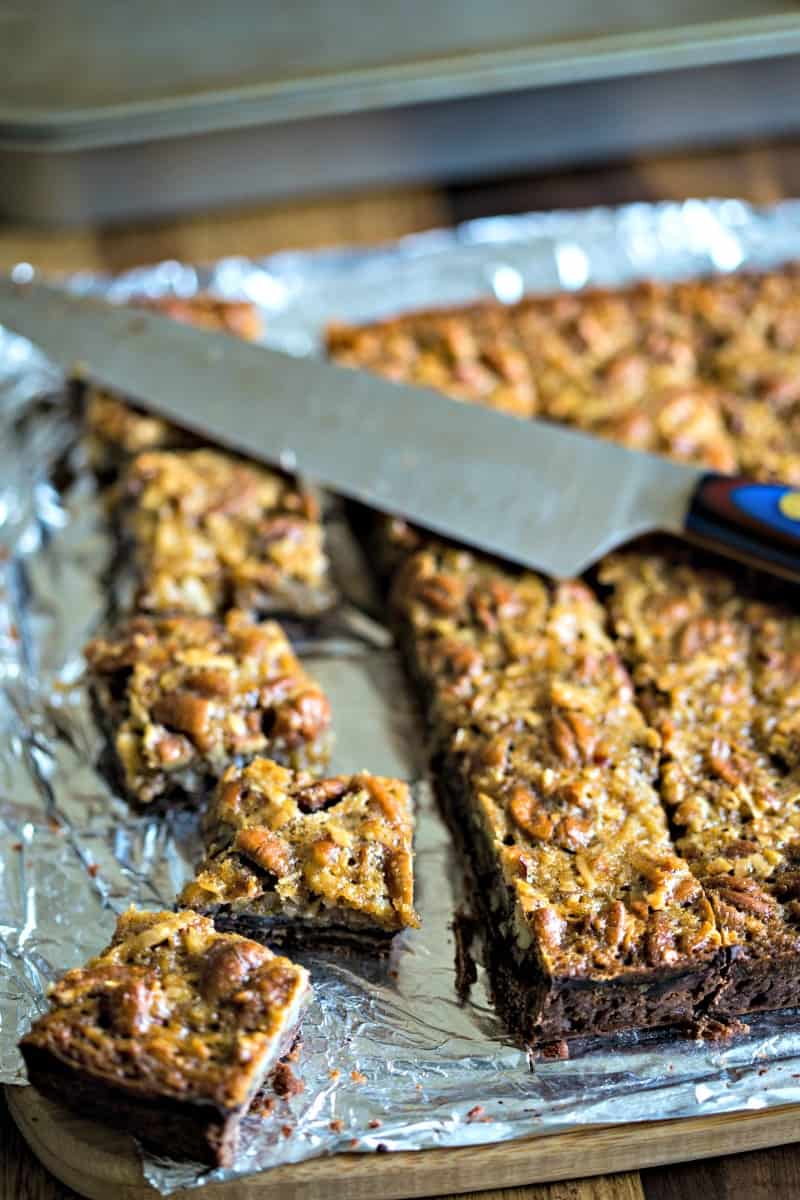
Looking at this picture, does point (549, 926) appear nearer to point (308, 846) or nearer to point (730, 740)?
point (308, 846)

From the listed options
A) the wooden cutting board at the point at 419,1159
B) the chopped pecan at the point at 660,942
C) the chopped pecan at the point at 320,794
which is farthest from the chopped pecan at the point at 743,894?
the chopped pecan at the point at 320,794

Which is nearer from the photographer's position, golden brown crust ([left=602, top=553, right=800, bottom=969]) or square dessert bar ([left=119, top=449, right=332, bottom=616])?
golden brown crust ([left=602, top=553, right=800, bottom=969])

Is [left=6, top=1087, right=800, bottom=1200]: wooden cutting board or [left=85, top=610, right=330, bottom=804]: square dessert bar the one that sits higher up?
[left=85, top=610, right=330, bottom=804]: square dessert bar

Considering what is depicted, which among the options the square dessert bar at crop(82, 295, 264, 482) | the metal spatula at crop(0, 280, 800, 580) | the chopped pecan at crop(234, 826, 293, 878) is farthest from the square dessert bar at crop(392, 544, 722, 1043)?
the square dessert bar at crop(82, 295, 264, 482)

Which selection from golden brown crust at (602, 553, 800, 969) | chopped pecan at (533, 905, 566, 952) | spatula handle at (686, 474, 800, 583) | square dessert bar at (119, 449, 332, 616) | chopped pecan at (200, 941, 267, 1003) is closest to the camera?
chopped pecan at (200, 941, 267, 1003)

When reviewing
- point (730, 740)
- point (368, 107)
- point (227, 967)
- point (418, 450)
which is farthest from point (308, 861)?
point (368, 107)

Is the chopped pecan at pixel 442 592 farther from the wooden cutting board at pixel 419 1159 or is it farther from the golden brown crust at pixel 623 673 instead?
the wooden cutting board at pixel 419 1159

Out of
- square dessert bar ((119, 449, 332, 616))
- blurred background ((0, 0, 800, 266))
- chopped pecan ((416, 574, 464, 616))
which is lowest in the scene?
chopped pecan ((416, 574, 464, 616))

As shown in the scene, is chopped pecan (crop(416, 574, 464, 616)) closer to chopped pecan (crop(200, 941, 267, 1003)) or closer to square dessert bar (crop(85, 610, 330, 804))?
square dessert bar (crop(85, 610, 330, 804))
